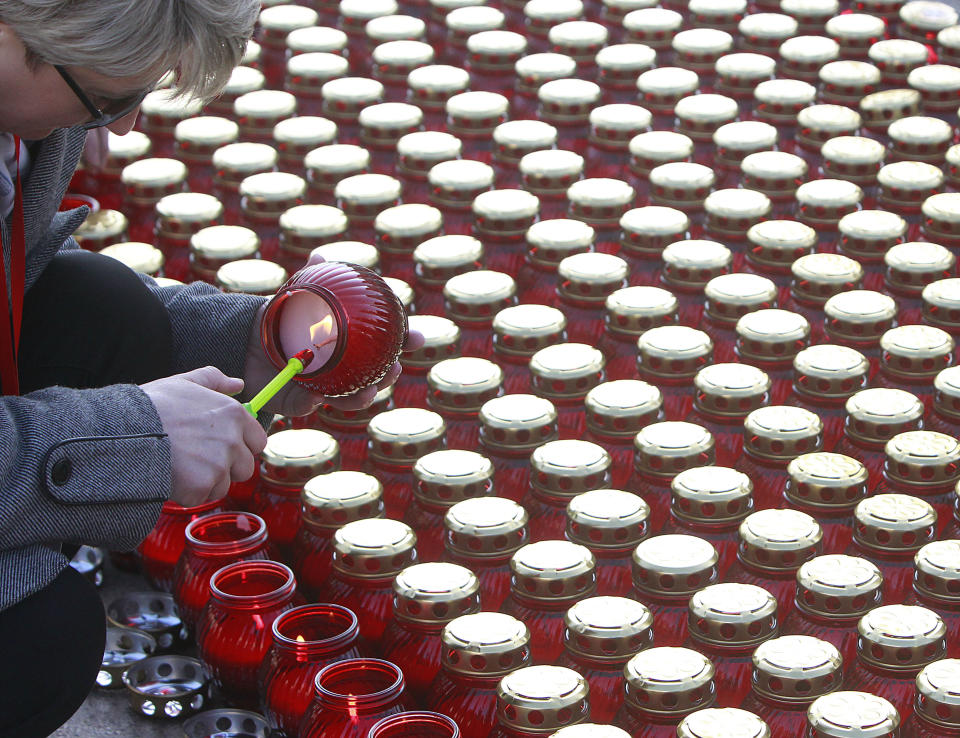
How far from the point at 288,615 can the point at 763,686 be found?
0.39 metres

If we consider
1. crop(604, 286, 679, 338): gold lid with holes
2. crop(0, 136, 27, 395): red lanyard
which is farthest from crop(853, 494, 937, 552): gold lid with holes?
crop(0, 136, 27, 395): red lanyard

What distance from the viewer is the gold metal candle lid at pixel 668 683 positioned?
43.4 inches

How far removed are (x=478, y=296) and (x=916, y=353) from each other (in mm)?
447

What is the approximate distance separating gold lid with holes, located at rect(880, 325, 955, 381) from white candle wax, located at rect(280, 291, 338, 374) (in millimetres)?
610

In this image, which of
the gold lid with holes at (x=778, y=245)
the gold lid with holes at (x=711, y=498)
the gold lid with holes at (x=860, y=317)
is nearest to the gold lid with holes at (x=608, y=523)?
the gold lid with holes at (x=711, y=498)

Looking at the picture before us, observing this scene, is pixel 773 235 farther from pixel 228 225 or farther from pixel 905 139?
pixel 228 225

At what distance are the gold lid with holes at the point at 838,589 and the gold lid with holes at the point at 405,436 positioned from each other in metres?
0.38

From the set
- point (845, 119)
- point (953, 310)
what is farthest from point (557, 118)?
point (953, 310)

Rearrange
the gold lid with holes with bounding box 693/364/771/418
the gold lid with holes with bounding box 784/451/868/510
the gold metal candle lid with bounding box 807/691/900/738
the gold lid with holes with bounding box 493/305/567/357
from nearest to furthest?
the gold metal candle lid with bounding box 807/691/900/738 < the gold lid with holes with bounding box 784/451/868/510 < the gold lid with holes with bounding box 693/364/771/418 < the gold lid with holes with bounding box 493/305/567/357

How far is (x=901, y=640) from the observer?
44.7 inches

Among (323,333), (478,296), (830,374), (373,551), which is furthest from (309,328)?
(830,374)

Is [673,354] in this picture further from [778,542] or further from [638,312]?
[778,542]

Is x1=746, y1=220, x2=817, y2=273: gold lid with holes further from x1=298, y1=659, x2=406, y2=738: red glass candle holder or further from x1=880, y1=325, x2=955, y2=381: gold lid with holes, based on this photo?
x1=298, y1=659, x2=406, y2=738: red glass candle holder

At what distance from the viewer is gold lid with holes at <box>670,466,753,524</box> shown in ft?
4.19
